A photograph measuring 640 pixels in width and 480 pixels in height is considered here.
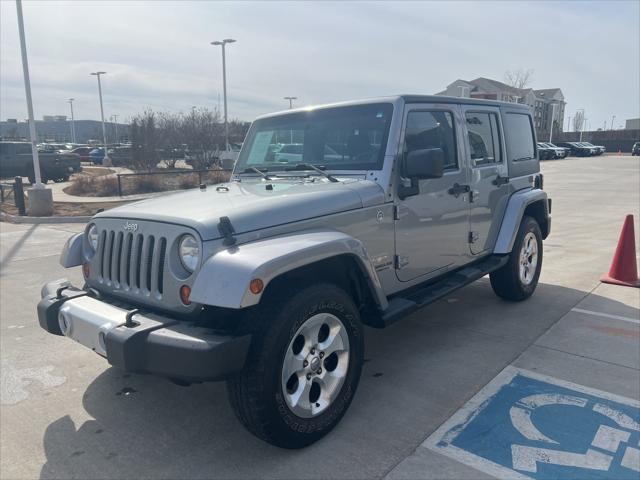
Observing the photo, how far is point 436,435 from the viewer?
3053 mm

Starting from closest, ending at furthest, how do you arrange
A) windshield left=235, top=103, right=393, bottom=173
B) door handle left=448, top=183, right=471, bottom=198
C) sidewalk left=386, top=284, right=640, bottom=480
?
sidewalk left=386, top=284, right=640, bottom=480
windshield left=235, top=103, right=393, bottom=173
door handle left=448, top=183, right=471, bottom=198

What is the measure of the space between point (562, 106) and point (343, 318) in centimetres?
11452

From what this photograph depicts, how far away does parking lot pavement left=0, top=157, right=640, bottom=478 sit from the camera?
2.83m

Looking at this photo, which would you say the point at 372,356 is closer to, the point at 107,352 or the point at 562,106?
the point at 107,352

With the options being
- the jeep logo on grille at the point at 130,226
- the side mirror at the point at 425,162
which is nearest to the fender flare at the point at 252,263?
the jeep logo on grille at the point at 130,226

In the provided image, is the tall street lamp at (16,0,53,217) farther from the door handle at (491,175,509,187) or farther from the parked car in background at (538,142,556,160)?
the parked car in background at (538,142,556,160)

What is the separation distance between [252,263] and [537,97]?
98.4 m

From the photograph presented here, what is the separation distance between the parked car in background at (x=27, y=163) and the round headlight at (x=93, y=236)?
21.8 m

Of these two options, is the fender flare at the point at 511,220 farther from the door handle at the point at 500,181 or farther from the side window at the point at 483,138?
the side window at the point at 483,138

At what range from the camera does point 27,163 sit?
2277 cm

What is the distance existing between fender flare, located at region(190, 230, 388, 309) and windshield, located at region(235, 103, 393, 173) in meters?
1.03

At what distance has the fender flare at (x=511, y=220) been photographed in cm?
506

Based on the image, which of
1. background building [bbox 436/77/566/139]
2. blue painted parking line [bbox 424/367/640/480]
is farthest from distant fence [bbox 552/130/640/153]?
blue painted parking line [bbox 424/367/640/480]

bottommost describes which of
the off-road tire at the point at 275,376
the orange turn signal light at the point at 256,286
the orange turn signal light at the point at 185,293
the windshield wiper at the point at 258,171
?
the off-road tire at the point at 275,376
